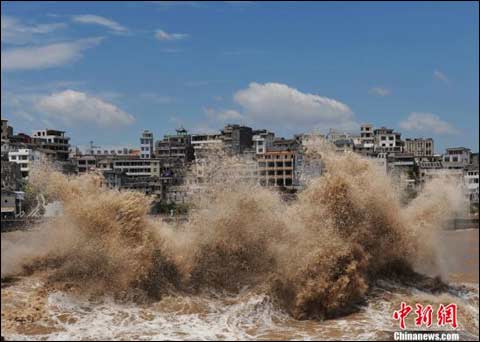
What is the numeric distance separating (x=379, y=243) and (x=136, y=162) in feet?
160

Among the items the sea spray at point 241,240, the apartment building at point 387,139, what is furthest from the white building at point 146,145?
the sea spray at point 241,240

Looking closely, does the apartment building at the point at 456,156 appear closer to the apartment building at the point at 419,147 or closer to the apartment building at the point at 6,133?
the apartment building at the point at 419,147

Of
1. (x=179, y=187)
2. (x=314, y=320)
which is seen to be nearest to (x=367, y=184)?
(x=314, y=320)

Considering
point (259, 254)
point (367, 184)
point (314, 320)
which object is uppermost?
point (367, 184)

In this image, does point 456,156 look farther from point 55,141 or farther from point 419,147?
point 55,141

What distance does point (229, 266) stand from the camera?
1653cm

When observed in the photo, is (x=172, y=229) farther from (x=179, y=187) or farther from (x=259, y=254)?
(x=179, y=187)

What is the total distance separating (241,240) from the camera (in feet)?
55.4
